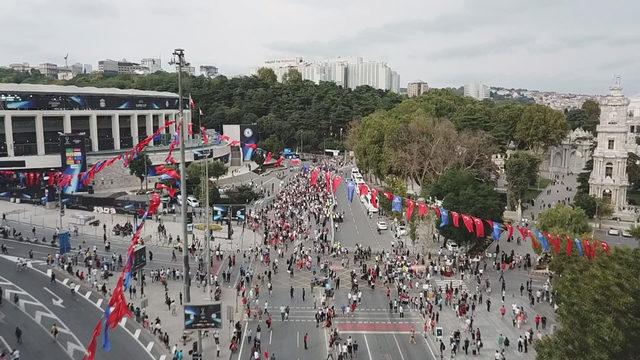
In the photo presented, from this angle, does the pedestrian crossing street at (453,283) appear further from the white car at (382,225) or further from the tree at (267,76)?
the tree at (267,76)

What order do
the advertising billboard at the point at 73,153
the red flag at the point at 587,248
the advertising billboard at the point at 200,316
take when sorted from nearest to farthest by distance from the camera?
the advertising billboard at the point at 200,316 < the red flag at the point at 587,248 < the advertising billboard at the point at 73,153

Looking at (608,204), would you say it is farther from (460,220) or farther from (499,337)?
(499,337)

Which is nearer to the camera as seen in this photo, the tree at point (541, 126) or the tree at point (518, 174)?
the tree at point (518, 174)

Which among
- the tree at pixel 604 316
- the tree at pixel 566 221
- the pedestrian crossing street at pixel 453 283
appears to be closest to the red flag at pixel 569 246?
the pedestrian crossing street at pixel 453 283

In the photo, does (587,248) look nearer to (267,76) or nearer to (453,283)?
(453,283)

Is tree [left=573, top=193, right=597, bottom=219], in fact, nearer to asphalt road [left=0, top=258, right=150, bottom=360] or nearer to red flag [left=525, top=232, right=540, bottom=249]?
red flag [left=525, top=232, right=540, bottom=249]

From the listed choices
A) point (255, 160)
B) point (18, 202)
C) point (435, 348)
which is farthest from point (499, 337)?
point (255, 160)

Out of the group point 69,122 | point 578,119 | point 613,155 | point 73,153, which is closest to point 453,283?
point 613,155
